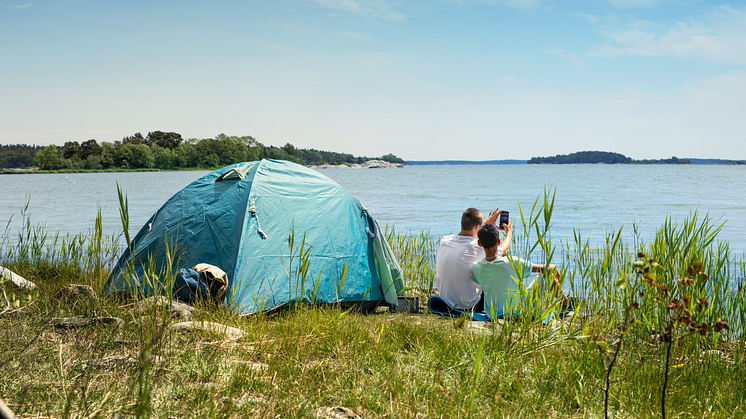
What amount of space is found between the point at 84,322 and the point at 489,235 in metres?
4.04

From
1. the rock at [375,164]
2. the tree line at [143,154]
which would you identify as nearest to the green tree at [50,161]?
the tree line at [143,154]

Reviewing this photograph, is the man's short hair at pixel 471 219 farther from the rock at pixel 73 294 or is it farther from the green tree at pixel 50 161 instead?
the green tree at pixel 50 161

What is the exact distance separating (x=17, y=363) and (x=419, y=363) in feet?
8.18

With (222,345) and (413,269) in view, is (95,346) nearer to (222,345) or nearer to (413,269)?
(222,345)

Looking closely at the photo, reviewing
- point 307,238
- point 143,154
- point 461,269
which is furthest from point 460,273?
point 143,154

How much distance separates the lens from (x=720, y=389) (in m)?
3.06

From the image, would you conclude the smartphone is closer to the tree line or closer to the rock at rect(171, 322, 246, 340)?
the rock at rect(171, 322, 246, 340)

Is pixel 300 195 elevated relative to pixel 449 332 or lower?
elevated

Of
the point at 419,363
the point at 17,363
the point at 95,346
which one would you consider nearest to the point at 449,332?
the point at 419,363

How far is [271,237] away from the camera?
18.1 ft

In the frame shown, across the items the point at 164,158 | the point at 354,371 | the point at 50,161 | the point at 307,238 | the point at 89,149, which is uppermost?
the point at 89,149

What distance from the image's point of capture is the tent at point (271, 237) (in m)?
5.30

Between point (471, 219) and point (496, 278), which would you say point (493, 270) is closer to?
point (496, 278)

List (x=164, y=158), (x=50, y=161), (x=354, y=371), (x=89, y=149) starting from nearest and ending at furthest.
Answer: (x=354, y=371) → (x=50, y=161) → (x=89, y=149) → (x=164, y=158)
